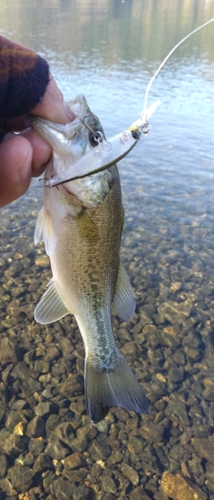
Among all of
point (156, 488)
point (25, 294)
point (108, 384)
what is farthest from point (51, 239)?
point (25, 294)

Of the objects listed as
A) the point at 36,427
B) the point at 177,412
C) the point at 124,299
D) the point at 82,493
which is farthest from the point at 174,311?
the point at 124,299

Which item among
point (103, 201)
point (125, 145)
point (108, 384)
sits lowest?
point (108, 384)

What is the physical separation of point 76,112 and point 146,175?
9.22 meters

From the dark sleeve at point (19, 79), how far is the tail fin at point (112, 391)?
1796mm

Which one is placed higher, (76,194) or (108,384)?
(76,194)

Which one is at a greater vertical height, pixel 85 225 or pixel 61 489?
pixel 85 225

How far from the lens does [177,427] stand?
5.36 meters

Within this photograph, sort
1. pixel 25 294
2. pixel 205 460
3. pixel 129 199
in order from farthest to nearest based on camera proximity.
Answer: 1. pixel 129 199
2. pixel 25 294
3. pixel 205 460

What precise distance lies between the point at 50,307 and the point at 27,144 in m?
1.19

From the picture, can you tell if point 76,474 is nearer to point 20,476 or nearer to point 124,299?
point 20,476

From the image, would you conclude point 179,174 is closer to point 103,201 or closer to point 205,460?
point 205,460

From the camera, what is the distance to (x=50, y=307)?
9.55ft

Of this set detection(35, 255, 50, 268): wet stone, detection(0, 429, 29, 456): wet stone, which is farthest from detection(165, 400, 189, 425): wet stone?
detection(35, 255, 50, 268): wet stone

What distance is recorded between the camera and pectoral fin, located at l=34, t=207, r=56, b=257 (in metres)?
2.66
